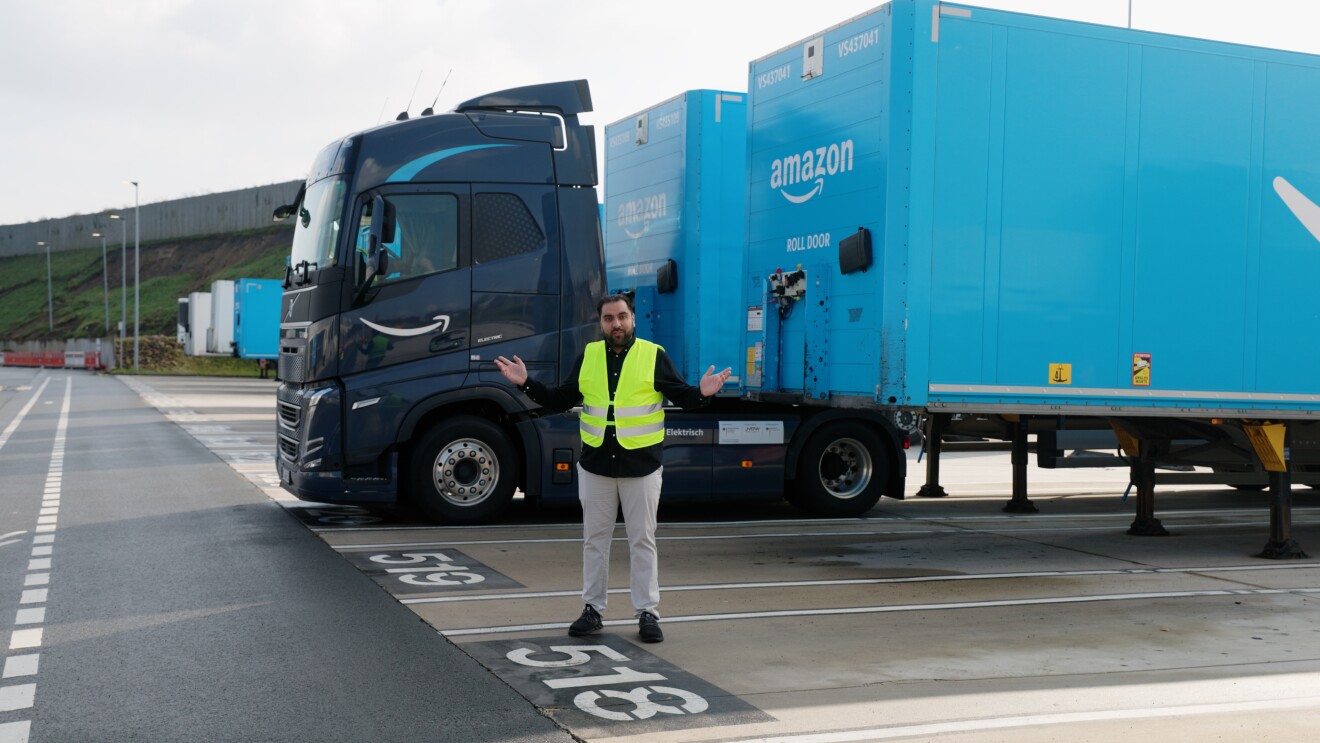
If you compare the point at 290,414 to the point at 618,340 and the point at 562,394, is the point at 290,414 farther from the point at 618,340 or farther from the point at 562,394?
the point at 618,340

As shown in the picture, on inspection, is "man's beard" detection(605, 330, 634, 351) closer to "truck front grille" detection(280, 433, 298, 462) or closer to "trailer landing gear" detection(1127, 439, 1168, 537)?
"truck front grille" detection(280, 433, 298, 462)

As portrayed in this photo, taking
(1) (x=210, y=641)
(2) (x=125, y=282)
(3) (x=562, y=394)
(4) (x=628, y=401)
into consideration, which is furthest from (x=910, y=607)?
(2) (x=125, y=282)

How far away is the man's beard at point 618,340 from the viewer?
23.8 ft

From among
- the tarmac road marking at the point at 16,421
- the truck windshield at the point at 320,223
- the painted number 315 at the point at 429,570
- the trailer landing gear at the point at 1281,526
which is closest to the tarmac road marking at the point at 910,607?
the painted number 315 at the point at 429,570

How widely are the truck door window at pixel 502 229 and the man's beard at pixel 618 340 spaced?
4295 millimetres

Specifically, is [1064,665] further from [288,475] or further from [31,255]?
[31,255]

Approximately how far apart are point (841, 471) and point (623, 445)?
613 cm

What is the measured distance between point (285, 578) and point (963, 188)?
550cm

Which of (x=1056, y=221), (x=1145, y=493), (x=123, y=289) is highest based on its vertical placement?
(x=123, y=289)

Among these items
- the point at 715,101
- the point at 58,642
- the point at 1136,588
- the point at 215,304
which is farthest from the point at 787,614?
the point at 215,304

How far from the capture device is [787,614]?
8023 millimetres

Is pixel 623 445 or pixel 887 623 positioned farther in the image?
pixel 887 623

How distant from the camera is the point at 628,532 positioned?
727 centimetres

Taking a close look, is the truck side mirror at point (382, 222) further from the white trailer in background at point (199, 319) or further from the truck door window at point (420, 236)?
the white trailer in background at point (199, 319)
